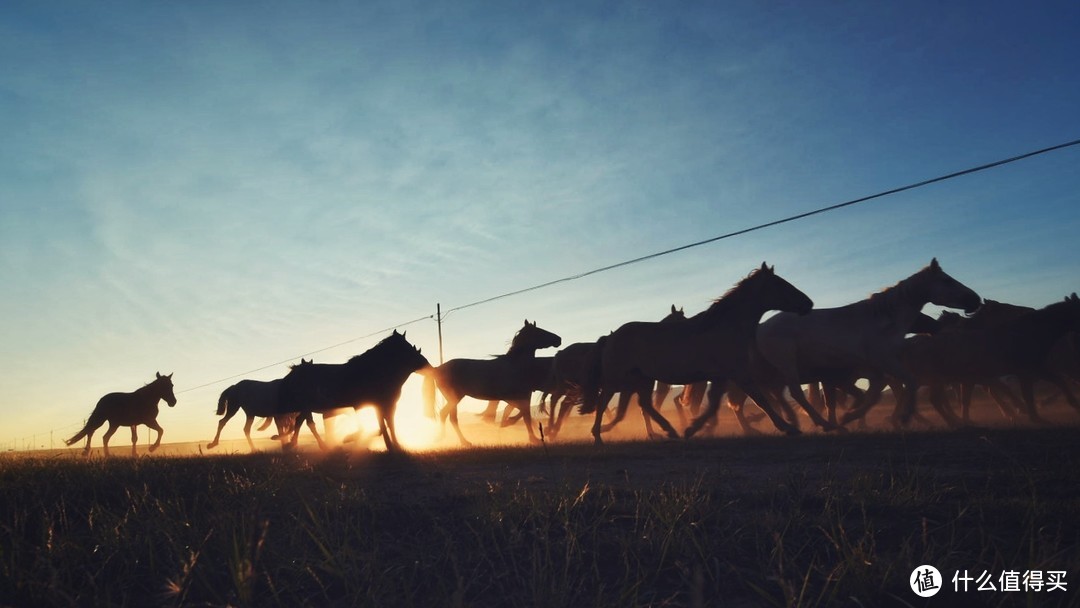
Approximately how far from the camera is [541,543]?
140 inches

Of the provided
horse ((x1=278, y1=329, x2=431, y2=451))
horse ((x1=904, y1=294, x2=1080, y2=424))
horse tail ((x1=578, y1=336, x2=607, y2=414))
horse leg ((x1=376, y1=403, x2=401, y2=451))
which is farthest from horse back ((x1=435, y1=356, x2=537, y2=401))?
horse ((x1=904, y1=294, x2=1080, y2=424))

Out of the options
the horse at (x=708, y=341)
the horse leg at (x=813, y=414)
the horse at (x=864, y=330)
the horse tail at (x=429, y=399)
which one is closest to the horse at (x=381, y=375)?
the horse at (x=708, y=341)

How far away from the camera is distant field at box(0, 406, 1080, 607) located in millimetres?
2881

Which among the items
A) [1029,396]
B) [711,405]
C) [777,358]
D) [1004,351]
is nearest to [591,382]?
[711,405]

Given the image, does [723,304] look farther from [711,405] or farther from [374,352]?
[374,352]

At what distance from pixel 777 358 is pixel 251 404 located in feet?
55.4

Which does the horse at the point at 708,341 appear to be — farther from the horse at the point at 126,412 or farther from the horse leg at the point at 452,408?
the horse at the point at 126,412

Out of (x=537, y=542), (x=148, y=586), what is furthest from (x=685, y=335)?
(x=148, y=586)

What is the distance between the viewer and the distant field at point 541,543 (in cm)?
288

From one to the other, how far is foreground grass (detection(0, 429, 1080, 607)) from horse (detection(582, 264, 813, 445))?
6.26 metres

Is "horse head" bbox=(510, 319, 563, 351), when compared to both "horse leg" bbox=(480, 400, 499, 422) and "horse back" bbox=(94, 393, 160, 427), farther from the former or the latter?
"horse back" bbox=(94, 393, 160, 427)

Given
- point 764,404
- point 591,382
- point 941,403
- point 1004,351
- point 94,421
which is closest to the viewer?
point 764,404

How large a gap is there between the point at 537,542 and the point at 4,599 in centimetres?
242

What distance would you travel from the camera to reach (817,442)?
370 inches
